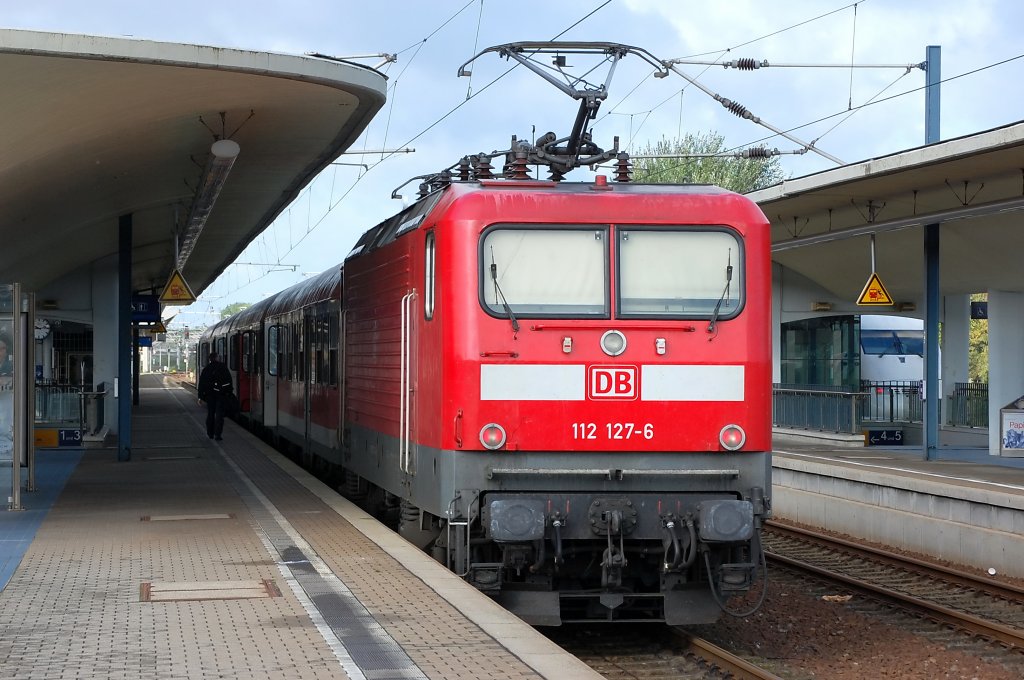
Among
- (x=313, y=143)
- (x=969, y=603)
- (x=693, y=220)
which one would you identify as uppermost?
(x=313, y=143)

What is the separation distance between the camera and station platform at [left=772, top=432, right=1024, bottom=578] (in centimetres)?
1365

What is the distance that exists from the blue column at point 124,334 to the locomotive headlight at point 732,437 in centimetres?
1325

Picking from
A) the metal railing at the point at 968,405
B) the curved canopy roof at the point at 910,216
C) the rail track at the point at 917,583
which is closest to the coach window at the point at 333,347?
the rail track at the point at 917,583

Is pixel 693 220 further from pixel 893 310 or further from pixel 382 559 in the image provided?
pixel 893 310

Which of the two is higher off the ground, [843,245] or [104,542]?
Result: [843,245]

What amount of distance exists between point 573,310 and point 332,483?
10.3 metres

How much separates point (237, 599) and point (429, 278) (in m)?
2.65

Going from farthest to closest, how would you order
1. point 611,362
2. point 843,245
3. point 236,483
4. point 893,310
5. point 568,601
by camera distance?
point 893,310 < point 843,245 < point 236,483 < point 568,601 < point 611,362

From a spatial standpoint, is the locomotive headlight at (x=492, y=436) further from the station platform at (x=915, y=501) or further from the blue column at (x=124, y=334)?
the blue column at (x=124, y=334)

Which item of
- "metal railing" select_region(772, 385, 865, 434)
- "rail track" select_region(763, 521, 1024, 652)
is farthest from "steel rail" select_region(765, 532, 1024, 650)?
"metal railing" select_region(772, 385, 865, 434)

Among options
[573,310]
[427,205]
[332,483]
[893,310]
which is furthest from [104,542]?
[893,310]

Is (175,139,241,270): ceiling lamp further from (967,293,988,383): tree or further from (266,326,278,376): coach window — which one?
(967,293,988,383): tree

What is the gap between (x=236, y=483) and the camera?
Answer: 17094 millimetres

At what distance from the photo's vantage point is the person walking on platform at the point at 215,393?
2588 cm
